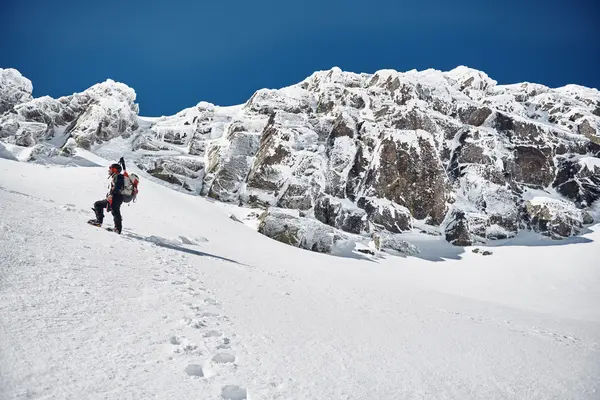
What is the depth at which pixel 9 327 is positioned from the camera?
356 centimetres

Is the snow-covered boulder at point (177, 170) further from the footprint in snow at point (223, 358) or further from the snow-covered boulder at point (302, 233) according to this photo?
the footprint in snow at point (223, 358)

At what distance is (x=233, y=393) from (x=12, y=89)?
4343 inches

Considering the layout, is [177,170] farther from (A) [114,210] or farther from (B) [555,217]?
(B) [555,217]

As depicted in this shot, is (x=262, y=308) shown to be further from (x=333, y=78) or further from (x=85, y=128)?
(x=333, y=78)

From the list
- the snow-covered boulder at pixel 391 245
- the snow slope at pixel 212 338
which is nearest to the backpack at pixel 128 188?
the snow slope at pixel 212 338

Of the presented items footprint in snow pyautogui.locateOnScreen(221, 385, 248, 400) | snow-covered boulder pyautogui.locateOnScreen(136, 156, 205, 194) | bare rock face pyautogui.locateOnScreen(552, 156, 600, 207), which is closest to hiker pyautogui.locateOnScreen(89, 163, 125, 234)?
footprint in snow pyautogui.locateOnScreen(221, 385, 248, 400)

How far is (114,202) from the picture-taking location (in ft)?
38.0

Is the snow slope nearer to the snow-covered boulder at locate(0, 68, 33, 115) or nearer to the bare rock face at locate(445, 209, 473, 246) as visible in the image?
the bare rock face at locate(445, 209, 473, 246)

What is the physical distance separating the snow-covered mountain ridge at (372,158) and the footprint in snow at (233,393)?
87.6ft

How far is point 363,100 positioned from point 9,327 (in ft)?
210

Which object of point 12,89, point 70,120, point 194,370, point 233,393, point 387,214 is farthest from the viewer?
point 12,89

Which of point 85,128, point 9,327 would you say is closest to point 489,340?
point 9,327

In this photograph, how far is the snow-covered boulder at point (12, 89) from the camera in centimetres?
8216

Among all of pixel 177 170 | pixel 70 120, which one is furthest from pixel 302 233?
pixel 70 120
